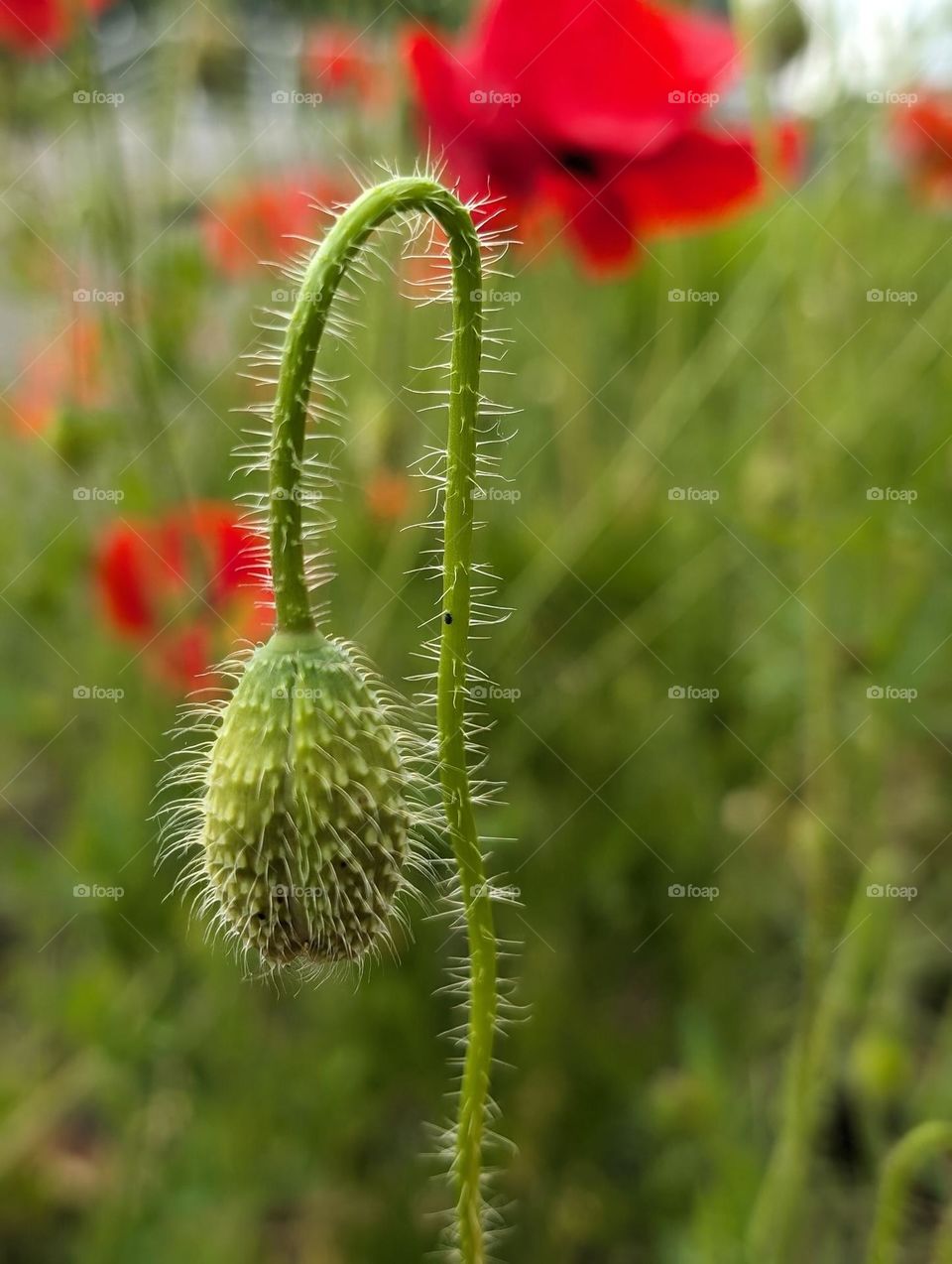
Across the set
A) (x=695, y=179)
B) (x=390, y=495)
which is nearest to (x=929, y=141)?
(x=695, y=179)

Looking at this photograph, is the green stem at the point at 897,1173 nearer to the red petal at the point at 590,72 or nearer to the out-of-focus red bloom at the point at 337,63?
the red petal at the point at 590,72

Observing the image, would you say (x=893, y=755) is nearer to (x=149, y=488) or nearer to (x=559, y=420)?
(x=559, y=420)

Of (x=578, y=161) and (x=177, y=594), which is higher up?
(x=578, y=161)

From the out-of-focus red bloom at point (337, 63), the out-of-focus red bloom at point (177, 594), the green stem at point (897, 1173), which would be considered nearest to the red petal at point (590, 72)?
the out-of-focus red bloom at point (337, 63)

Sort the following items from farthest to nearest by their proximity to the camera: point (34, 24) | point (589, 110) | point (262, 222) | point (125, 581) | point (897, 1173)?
point (262, 222) → point (34, 24) → point (125, 581) → point (589, 110) → point (897, 1173)

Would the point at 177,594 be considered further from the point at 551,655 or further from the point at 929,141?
the point at 929,141

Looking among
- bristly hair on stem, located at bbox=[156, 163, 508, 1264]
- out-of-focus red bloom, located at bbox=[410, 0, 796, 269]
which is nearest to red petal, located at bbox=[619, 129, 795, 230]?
out-of-focus red bloom, located at bbox=[410, 0, 796, 269]
